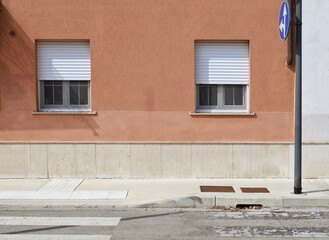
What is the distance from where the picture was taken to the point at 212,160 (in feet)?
33.2

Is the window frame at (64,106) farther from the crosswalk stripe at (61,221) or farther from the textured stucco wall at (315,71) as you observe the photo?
the textured stucco wall at (315,71)

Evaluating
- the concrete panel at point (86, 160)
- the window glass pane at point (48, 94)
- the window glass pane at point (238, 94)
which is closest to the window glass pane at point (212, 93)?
the window glass pane at point (238, 94)

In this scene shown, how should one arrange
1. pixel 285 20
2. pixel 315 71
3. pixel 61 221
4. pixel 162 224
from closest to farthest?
pixel 162 224
pixel 61 221
pixel 285 20
pixel 315 71

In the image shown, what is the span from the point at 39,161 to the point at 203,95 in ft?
13.8

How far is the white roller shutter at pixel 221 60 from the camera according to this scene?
1019 centimetres

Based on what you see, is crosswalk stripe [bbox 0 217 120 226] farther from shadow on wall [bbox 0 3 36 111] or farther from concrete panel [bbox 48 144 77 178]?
shadow on wall [bbox 0 3 36 111]

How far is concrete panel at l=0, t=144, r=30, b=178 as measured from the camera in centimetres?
1012

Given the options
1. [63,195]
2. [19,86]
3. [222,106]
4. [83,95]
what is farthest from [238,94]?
[19,86]

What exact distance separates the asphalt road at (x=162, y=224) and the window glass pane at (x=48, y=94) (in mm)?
3359

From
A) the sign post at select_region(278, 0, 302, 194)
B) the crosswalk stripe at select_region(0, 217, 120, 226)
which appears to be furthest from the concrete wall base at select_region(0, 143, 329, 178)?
the crosswalk stripe at select_region(0, 217, 120, 226)

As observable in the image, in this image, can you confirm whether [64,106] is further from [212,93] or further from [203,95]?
[212,93]

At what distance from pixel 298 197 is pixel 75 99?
5583 millimetres

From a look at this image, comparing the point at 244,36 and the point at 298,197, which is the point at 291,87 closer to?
the point at 244,36

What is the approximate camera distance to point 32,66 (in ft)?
33.1
